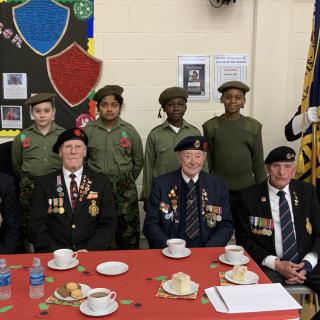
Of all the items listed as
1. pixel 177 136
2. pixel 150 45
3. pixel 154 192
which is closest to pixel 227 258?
pixel 154 192

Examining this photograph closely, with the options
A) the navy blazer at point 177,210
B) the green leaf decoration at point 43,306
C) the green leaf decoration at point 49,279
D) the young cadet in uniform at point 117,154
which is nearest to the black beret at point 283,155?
the navy blazer at point 177,210

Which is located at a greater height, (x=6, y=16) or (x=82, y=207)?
(x=6, y=16)

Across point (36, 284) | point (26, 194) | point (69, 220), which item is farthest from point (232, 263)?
point (26, 194)

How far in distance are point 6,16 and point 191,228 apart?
2.65 metres

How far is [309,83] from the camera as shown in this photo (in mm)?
3191

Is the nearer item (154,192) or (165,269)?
(165,269)

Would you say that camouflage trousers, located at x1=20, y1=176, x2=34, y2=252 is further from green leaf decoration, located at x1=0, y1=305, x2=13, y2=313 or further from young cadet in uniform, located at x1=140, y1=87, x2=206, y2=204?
green leaf decoration, located at x1=0, y1=305, x2=13, y2=313

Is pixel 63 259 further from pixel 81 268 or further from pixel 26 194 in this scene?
pixel 26 194

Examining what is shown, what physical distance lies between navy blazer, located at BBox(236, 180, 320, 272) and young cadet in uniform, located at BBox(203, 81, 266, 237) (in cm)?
62

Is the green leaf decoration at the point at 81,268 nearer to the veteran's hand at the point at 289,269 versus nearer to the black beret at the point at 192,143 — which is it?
the black beret at the point at 192,143

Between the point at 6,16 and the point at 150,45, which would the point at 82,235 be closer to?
the point at 150,45

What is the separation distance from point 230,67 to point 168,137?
3.89 ft

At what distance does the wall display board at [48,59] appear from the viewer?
3777mm

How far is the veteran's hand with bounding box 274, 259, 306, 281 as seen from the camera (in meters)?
2.27
